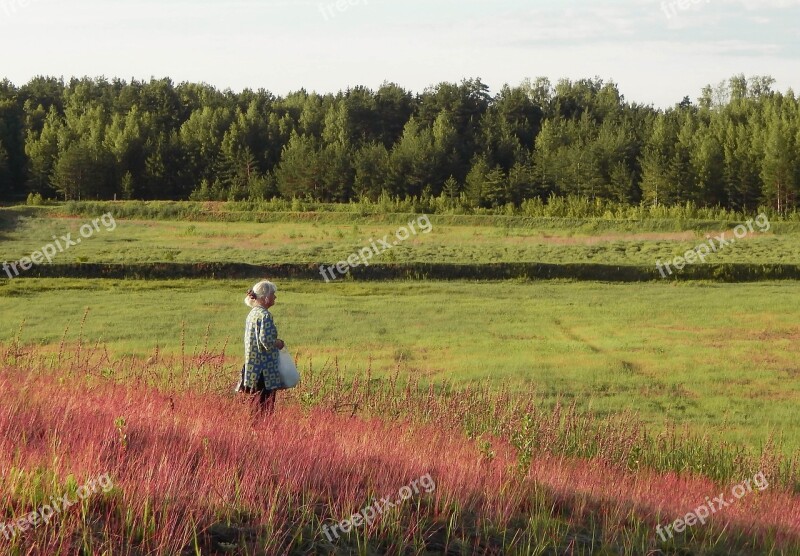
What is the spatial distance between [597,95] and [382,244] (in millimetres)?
85672

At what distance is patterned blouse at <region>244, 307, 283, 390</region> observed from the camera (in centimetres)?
983

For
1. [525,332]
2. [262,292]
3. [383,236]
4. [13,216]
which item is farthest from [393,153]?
[262,292]

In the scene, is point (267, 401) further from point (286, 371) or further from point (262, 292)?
point (262, 292)

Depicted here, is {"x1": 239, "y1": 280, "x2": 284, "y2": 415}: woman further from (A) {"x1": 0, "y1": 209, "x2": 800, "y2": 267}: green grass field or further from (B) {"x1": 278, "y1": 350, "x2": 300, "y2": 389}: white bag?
(A) {"x1": 0, "y1": 209, "x2": 800, "y2": 267}: green grass field

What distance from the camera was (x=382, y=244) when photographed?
2151 inches

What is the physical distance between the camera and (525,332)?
28.7 m

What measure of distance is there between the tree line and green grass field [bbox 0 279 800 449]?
4760 centimetres

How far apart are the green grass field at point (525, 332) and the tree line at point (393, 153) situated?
156 feet

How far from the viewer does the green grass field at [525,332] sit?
19172 mm

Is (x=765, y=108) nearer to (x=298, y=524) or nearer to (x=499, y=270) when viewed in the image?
(x=499, y=270)

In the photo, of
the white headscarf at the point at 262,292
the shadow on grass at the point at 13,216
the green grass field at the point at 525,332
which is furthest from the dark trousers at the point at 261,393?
the shadow on grass at the point at 13,216

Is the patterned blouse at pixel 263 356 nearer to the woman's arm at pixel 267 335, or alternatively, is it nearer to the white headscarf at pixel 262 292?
the woman's arm at pixel 267 335

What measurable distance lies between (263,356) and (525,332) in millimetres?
19603

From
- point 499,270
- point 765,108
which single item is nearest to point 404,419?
point 499,270
